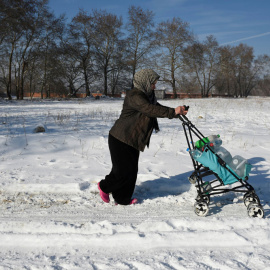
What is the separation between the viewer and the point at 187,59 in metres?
34.4

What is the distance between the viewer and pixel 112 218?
10.5 feet

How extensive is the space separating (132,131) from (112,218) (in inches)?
42.6

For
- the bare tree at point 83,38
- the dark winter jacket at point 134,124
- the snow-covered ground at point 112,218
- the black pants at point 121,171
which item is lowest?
the snow-covered ground at point 112,218

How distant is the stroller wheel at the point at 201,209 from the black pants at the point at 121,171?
2.91 ft

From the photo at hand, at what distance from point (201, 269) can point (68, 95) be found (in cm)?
3194

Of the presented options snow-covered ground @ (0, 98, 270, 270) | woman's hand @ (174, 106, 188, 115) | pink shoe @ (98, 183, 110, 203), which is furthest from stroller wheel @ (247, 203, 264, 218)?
pink shoe @ (98, 183, 110, 203)

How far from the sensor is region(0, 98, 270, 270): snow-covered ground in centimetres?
236

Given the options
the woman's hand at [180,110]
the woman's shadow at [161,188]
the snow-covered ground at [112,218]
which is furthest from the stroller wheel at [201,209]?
the woman's hand at [180,110]

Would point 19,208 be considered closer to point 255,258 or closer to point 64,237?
point 64,237

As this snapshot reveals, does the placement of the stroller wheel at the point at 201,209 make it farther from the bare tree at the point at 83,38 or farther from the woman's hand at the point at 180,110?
the bare tree at the point at 83,38

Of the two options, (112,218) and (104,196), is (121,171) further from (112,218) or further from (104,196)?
(112,218)

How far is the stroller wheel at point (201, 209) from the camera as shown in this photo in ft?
10.5

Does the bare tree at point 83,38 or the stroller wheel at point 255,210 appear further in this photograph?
the bare tree at point 83,38

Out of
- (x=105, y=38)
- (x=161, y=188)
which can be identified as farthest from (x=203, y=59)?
(x=161, y=188)
